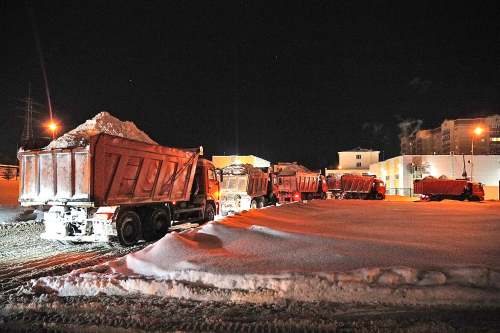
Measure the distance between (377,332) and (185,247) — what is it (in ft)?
12.9

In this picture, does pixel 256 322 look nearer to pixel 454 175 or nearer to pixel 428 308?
pixel 428 308

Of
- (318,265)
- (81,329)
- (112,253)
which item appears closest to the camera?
(81,329)

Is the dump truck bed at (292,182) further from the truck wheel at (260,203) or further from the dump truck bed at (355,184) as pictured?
the dump truck bed at (355,184)

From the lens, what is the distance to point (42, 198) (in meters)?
9.62

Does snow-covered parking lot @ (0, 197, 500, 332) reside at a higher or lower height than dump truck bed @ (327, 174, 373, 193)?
lower

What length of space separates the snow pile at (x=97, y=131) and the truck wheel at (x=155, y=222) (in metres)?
2.73

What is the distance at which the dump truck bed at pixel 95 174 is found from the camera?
8.95m

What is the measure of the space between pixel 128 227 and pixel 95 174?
6.46ft

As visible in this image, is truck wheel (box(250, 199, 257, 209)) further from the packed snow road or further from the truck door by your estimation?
the packed snow road

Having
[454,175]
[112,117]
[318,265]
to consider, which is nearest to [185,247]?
[318,265]

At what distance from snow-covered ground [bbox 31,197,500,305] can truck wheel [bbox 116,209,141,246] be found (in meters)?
2.69

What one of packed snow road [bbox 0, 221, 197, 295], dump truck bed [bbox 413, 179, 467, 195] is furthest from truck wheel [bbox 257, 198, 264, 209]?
dump truck bed [bbox 413, 179, 467, 195]

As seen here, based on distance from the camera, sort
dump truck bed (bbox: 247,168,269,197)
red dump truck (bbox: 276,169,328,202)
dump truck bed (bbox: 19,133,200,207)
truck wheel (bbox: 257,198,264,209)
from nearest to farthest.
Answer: dump truck bed (bbox: 19,133,200,207) → dump truck bed (bbox: 247,168,269,197) → truck wheel (bbox: 257,198,264,209) → red dump truck (bbox: 276,169,328,202)

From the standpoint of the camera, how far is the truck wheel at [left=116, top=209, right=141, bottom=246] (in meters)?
9.59
